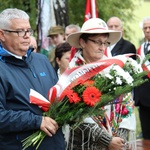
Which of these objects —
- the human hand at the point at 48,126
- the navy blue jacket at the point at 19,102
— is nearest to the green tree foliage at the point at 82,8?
the navy blue jacket at the point at 19,102

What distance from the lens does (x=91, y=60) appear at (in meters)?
5.05

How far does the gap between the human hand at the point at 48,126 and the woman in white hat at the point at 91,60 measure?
2.39 feet

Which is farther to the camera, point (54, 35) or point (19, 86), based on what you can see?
point (54, 35)

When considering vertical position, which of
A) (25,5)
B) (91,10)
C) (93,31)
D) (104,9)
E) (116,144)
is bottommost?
(116,144)

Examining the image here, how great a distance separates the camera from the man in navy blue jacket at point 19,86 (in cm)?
409

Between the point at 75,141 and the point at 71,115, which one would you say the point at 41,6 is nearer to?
the point at 75,141

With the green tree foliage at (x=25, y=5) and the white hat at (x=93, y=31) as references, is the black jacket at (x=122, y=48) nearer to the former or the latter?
the white hat at (x=93, y=31)

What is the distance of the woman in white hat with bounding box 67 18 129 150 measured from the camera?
4.77 m

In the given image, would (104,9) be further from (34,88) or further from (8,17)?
(34,88)

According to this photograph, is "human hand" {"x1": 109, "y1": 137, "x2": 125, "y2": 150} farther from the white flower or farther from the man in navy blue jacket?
the white flower

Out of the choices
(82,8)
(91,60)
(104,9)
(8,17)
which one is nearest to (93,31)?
(91,60)

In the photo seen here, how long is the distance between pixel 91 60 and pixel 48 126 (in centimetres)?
115

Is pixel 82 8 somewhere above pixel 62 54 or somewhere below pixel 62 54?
below

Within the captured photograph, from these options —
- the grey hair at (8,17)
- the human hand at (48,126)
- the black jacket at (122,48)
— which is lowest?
the black jacket at (122,48)
